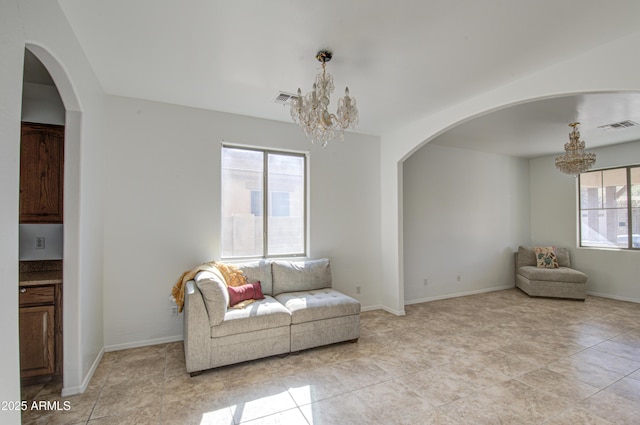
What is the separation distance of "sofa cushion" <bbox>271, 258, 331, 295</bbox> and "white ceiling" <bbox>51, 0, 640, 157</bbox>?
206 cm

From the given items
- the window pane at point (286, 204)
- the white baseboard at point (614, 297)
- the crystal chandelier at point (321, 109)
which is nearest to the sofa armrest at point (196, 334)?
the window pane at point (286, 204)

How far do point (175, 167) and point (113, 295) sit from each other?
160 cm

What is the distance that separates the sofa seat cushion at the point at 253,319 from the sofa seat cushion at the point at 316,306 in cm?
11

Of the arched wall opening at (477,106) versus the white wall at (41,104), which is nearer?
the arched wall opening at (477,106)

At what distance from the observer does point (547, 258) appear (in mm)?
5941

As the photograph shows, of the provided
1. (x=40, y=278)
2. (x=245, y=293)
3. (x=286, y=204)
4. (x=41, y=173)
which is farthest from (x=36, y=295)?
(x=286, y=204)

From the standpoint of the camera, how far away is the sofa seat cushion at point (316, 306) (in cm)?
315

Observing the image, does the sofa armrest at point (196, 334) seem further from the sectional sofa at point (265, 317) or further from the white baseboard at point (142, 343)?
the white baseboard at point (142, 343)

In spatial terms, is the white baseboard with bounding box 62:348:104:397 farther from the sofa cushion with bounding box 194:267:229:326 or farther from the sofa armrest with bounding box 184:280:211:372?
the sofa cushion with bounding box 194:267:229:326

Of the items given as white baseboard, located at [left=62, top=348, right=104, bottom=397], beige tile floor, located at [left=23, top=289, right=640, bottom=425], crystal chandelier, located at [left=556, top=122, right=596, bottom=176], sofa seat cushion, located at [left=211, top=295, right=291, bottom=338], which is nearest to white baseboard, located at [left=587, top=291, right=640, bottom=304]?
beige tile floor, located at [left=23, top=289, right=640, bottom=425]

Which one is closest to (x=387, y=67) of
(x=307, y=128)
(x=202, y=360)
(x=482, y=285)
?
(x=307, y=128)

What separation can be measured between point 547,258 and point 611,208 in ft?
4.89

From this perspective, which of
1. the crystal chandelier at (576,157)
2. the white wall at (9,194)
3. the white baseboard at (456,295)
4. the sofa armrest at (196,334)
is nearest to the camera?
the white wall at (9,194)

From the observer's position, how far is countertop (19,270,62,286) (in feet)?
7.82
